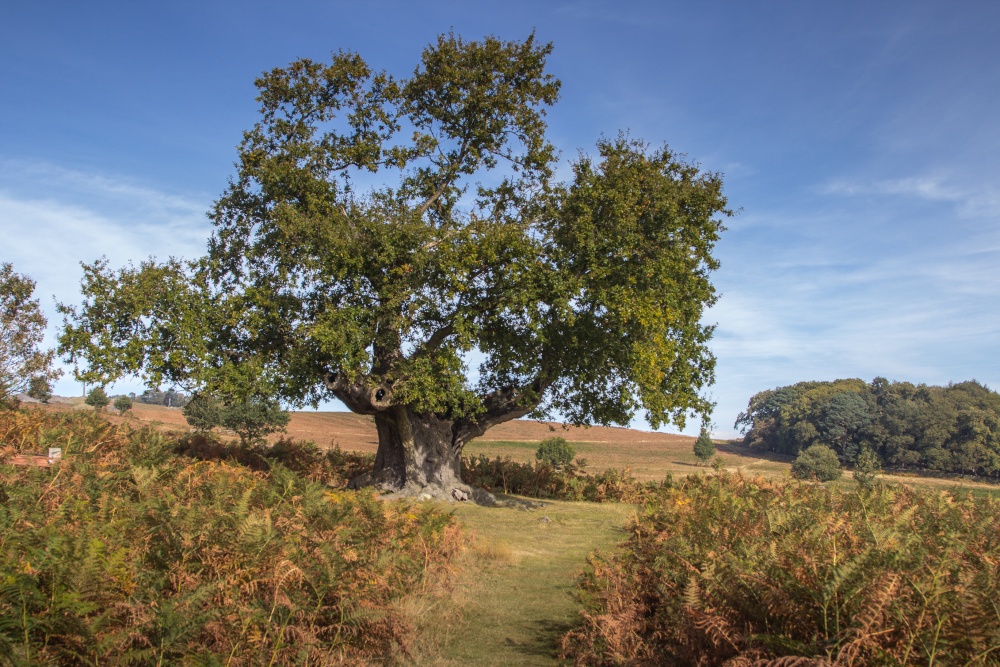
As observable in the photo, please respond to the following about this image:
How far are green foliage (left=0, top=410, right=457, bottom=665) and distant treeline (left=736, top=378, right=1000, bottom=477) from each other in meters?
59.6

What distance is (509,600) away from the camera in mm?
9961

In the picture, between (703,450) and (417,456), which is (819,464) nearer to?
(417,456)

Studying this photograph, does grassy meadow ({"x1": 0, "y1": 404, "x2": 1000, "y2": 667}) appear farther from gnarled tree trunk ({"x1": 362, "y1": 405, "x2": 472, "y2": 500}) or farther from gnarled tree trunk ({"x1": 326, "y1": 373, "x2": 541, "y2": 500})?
gnarled tree trunk ({"x1": 362, "y1": 405, "x2": 472, "y2": 500})

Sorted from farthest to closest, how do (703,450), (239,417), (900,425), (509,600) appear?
(900,425)
(703,450)
(239,417)
(509,600)

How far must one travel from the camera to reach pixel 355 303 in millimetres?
20031

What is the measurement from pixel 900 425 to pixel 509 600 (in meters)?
74.0

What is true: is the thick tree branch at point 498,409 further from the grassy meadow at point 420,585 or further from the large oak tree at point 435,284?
the grassy meadow at point 420,585

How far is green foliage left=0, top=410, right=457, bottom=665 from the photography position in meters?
5.59

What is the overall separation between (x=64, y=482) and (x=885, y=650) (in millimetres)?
10399

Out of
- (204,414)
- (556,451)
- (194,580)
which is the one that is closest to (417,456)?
(194,580)

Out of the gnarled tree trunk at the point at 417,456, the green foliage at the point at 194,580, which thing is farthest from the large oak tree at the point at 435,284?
the green foliage at the point at 194,580

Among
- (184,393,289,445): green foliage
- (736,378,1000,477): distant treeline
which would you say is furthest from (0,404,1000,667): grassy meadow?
(736,378,1000,477): distant treeline

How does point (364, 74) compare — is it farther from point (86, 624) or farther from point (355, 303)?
point (86, 624)

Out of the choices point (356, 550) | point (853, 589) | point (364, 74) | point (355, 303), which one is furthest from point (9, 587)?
point (364, 74)
